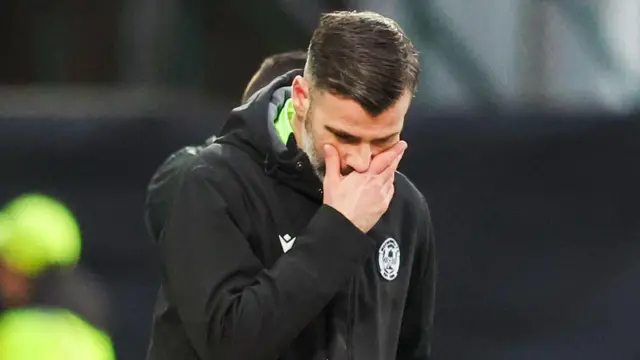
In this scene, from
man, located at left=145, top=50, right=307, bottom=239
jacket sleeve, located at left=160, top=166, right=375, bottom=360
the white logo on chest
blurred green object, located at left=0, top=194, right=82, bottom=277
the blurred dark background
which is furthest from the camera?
the blurred dark background

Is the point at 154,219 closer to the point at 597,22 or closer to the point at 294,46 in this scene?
the point at 294,46

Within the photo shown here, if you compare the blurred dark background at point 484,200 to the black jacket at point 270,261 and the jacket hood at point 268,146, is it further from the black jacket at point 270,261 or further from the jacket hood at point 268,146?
the jacket hood at point 268,146

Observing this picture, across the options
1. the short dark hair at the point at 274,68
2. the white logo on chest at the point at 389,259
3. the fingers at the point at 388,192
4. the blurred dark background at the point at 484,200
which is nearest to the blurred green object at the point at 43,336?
the blurred dark background at the point at 484,200

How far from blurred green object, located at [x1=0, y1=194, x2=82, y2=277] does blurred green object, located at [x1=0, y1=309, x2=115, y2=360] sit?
12cm

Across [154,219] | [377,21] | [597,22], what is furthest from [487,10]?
[377,21]

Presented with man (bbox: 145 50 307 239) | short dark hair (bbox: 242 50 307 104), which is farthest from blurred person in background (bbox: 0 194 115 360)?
short dark hair (bbox: 242 50 307 104)

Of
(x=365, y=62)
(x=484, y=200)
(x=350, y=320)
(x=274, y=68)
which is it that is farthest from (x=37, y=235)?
(x=365, y=62)

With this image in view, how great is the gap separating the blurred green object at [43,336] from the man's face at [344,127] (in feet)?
4.68

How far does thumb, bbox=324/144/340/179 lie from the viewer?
1.32 m

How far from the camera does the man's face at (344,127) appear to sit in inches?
51.8

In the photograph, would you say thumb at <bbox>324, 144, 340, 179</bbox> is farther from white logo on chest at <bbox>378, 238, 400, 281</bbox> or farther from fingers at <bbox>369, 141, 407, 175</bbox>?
white logo on chest at <bbox>378, 238, 400, 281</bbox>

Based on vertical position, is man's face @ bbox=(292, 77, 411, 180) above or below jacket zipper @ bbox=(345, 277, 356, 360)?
above

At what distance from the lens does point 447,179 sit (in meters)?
3.22

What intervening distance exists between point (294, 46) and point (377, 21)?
7.89ft
